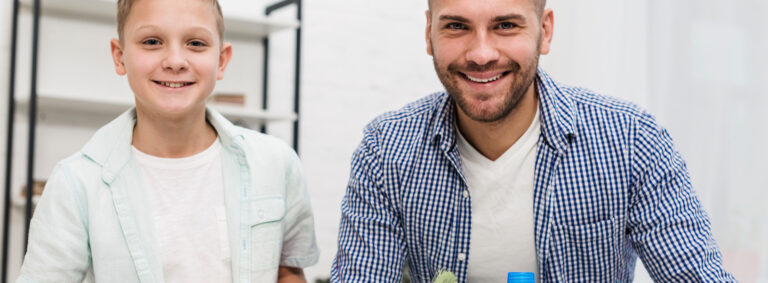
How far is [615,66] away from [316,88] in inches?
49.6

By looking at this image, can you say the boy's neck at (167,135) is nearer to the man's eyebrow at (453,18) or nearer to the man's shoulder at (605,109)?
the man's eyebrow at (453,18)

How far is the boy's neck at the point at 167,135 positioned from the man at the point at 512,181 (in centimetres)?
31

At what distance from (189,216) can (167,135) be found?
→ 0.16 m

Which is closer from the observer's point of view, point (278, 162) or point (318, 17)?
point (278, 162)

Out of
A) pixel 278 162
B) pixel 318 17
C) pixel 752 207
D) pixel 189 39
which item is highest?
pixel 318 17

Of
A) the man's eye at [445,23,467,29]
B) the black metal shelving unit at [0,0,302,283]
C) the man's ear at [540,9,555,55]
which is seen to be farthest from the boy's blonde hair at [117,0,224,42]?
the black metal shelving unit at [0,0,302,283]

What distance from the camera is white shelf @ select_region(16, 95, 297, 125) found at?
102 inches

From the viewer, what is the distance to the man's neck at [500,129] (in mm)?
1415

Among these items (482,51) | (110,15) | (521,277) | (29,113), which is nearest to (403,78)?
(110,15)

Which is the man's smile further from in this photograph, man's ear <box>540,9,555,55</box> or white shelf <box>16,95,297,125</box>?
white shelf <box>16,95,297,125</box>

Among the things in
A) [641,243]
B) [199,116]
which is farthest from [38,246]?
[641,243]

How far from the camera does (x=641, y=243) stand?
133 centimetres

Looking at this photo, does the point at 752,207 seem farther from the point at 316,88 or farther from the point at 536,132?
the point at 316,88

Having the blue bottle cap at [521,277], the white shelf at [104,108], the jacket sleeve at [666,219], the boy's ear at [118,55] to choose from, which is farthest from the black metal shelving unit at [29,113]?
the blue bottle cap at [521,277]
